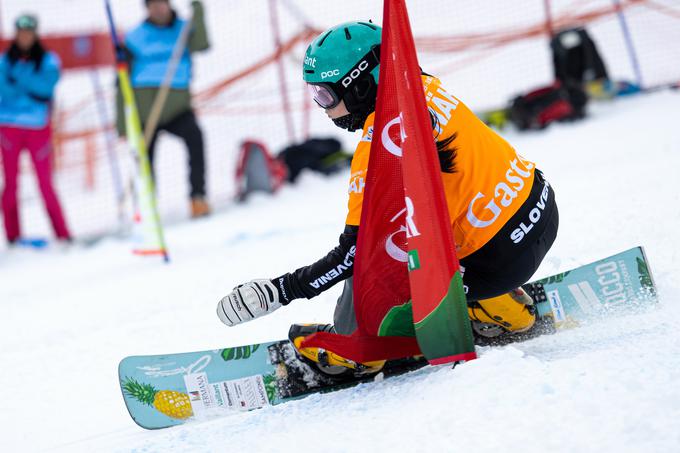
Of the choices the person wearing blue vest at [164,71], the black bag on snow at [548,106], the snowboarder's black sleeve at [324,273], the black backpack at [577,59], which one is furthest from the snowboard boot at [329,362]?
the black backpack at [577,59]

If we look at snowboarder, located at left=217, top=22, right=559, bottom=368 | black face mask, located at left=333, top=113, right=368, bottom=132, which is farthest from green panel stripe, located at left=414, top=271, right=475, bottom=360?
black face mask, located at left=333, top=113, right=368, bottom=132

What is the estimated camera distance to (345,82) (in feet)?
8.35

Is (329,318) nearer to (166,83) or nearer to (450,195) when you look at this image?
(450,195)

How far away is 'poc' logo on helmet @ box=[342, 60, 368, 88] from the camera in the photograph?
2537 millimetres

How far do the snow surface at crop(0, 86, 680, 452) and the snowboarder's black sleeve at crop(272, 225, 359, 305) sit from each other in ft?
1.23

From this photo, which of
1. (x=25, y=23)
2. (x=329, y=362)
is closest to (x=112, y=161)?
(x=25, y=23)

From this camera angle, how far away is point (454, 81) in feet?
39.6

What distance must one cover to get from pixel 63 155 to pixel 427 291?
1236 centimetres

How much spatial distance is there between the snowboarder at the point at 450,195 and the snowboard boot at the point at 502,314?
0.21m

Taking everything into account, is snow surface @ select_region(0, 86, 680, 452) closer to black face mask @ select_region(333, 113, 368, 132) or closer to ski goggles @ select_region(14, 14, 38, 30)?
black face mask @ select_region(333, 113, 368, 132)

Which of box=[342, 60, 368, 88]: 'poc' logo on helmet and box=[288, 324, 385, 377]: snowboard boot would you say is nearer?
box=[342, 60, 368, 88]: 'poc' logo on helmet

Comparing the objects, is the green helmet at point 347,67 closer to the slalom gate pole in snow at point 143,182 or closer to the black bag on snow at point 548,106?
the slalom gate pole in snow at point 143,182

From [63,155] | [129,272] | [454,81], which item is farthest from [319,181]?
[63,155]

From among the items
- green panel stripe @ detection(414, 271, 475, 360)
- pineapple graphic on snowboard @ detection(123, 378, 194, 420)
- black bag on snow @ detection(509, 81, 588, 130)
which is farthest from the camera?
black bag on snow @ detection(509, 81, 588, 130)
